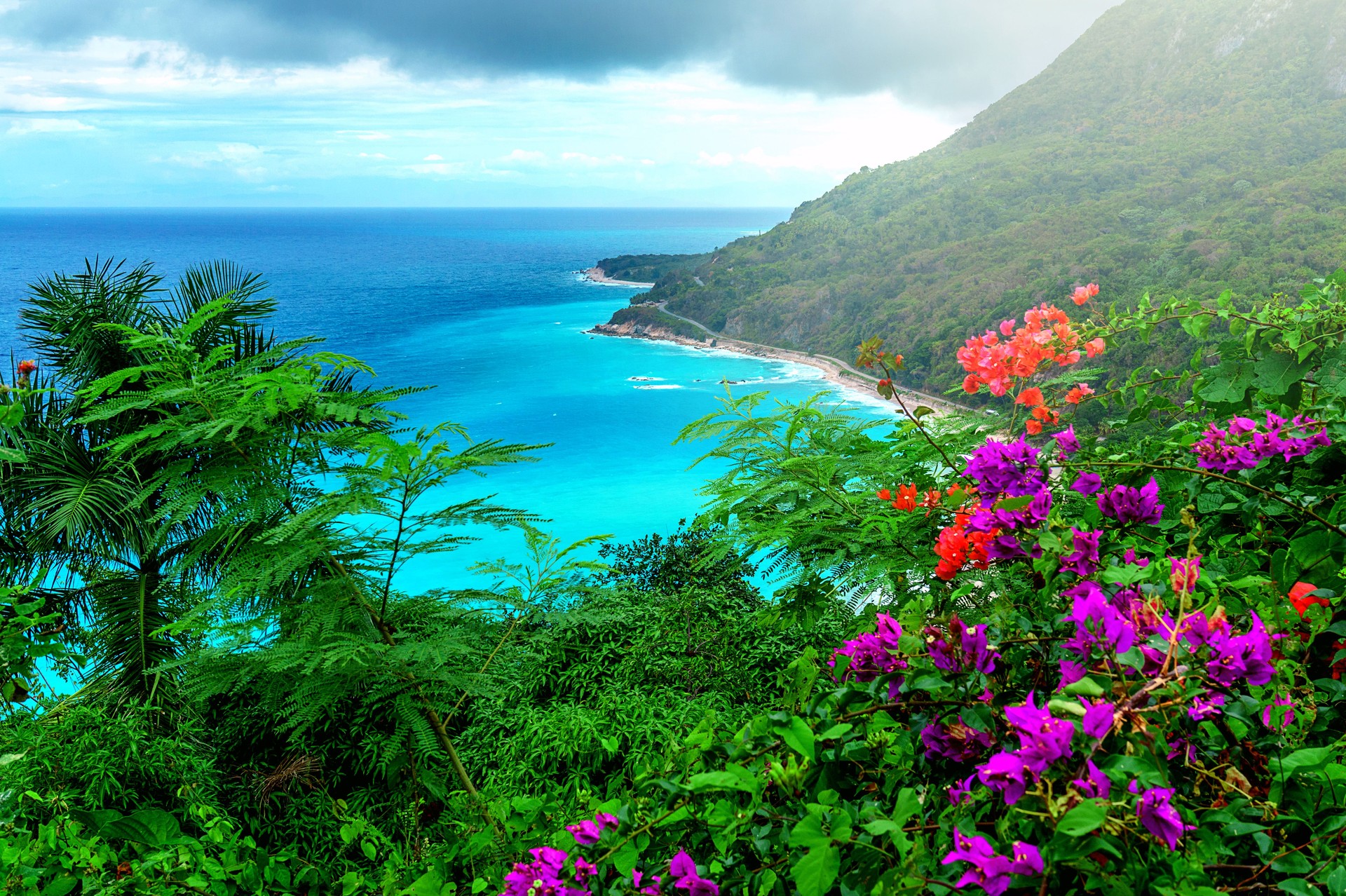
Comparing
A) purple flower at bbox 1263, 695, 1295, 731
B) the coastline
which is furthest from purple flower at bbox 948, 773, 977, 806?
the coastline

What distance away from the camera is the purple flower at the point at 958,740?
0.53m

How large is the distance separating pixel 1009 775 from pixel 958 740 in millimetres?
90

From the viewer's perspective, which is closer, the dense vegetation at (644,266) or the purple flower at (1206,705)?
the purple flower at (1206,705)

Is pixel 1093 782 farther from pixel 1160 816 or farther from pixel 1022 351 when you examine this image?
pixel 1022 351

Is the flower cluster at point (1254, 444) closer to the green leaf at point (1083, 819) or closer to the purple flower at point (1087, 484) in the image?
the purple flower at point (1087, 484)

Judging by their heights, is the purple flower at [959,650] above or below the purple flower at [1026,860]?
above

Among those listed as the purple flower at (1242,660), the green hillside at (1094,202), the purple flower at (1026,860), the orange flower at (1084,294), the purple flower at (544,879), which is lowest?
the purple flower at (544,879)

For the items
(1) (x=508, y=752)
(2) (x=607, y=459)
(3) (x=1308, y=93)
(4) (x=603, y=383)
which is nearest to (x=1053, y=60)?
(3) (x=1308, y=93)

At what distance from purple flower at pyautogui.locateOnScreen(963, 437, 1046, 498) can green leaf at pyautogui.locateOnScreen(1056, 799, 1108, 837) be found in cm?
42

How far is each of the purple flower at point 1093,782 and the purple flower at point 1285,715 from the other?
0.67 ft

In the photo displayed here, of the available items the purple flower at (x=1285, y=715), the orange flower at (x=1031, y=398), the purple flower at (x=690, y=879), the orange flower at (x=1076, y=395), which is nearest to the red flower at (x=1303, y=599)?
the purple flower at (x=1285, y=715)

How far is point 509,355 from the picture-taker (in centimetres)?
3647

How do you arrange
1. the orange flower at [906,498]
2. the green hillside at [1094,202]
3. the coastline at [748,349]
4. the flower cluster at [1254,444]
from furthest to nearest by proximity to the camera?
the coastline at [748,349] → the green hillside at [1094,202] → the orange flower at [906,498] → the flower cluster at [1254,444]

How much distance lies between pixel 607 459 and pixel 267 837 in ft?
73.3
